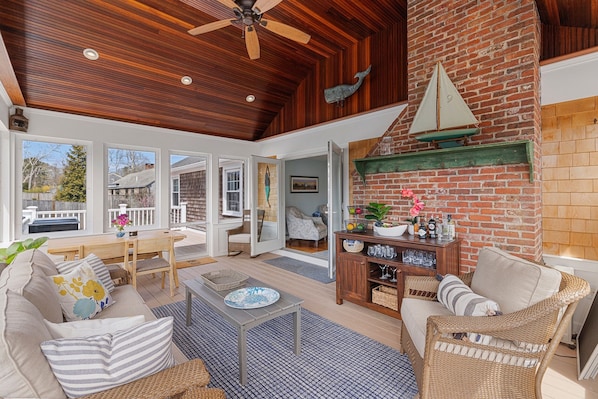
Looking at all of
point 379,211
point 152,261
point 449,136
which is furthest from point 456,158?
point 152,261

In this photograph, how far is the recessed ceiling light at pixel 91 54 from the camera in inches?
143

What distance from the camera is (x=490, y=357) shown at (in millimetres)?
1591

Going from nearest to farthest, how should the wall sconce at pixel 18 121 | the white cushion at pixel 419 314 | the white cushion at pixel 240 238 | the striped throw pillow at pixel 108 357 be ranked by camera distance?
the striped throw pillow at pixel 108 357, the white cushion at pixel 419 314, the wall sconce at pixel 18 121, the white cushion at pixel 240 238

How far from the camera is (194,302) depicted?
3.47 metres

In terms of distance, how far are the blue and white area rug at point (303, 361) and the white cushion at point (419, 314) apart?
391 millimetres

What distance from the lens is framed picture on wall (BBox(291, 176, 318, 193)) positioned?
732 cm

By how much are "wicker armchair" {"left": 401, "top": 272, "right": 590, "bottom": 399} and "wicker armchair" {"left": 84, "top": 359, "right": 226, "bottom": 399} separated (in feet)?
3.89

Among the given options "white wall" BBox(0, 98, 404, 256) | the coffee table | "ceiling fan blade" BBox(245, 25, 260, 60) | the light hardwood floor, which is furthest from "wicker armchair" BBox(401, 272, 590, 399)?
"white wall" BBox(0, 98, 404, 256)

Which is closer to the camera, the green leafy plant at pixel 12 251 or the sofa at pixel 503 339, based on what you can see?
the sofa at pixel 503 339

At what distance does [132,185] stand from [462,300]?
533cm

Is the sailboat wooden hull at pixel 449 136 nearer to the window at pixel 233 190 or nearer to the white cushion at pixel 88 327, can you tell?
the white cushion at pixel 88 327

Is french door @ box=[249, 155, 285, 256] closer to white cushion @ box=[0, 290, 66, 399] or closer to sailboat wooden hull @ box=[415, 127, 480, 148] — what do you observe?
sailboat wooden hull @ box=[415, 127, 480, 148]

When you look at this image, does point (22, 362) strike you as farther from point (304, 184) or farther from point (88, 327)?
point (304, 184)

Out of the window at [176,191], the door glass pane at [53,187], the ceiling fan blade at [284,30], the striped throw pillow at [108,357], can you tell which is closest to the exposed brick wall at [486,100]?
the ceiling fan blade at [284,30]
